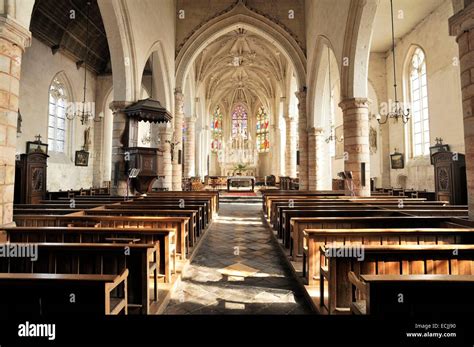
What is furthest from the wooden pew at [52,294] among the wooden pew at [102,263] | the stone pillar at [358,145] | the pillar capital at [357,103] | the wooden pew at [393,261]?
the pillar capital at [357,103]

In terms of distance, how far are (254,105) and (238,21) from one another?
17154mm

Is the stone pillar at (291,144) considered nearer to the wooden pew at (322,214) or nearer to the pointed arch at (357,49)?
the pointed arch at (357,49)

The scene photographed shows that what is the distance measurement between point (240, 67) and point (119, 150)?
Result: 1839 cm

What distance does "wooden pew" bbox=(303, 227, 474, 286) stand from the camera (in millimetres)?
2984

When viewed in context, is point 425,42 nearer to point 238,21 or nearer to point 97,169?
point 238,21

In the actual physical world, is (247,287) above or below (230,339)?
below

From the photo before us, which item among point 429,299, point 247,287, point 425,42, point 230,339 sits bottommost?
point 247,287

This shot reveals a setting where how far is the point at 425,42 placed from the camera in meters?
12.2

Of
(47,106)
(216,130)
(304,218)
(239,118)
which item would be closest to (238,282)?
(304,218)

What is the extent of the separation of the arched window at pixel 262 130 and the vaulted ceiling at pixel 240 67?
1.52 metres

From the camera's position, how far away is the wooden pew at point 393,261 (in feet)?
7.43

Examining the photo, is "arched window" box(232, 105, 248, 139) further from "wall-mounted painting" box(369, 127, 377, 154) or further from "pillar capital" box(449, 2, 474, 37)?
"pillar capital" box(449, 2, 474, 37)

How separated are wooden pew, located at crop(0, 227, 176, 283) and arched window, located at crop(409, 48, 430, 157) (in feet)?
44.7

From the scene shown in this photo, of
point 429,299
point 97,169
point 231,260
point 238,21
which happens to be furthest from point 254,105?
point 429,299
